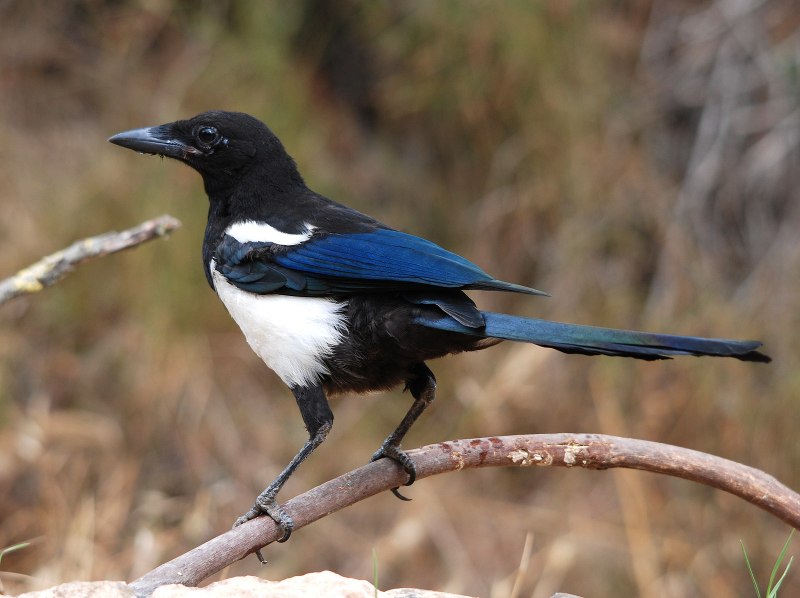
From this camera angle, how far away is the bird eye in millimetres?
2566

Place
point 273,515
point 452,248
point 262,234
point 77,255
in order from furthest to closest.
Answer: point 452,248 < point 77,255 < point 262,234 < point 273,515

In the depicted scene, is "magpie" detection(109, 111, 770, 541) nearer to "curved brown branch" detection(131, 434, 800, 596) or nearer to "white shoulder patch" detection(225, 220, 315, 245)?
"white shoulder patch" detection(225, 220, 315, 245)

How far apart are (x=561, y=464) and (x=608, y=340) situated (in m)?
0.30

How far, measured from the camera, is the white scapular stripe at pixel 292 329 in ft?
7.37

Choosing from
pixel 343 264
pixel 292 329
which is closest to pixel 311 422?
pixel 292 329

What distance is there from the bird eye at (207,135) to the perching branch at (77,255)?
20cm

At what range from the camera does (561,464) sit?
6.47 ft

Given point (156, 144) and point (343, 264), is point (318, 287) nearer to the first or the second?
point (343, 264)

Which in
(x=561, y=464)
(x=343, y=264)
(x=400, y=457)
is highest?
(x=343, y=264)

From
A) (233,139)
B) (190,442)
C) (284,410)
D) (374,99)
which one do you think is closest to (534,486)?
(284,410)

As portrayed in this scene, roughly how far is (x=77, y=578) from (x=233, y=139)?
124cm

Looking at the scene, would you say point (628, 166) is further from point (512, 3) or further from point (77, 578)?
point (77, 578)

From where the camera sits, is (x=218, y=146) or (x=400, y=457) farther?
(x=218, y=146)

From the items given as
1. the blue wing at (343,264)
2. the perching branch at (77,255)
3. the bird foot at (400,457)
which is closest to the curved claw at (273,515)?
the bird foot at (400,457)
